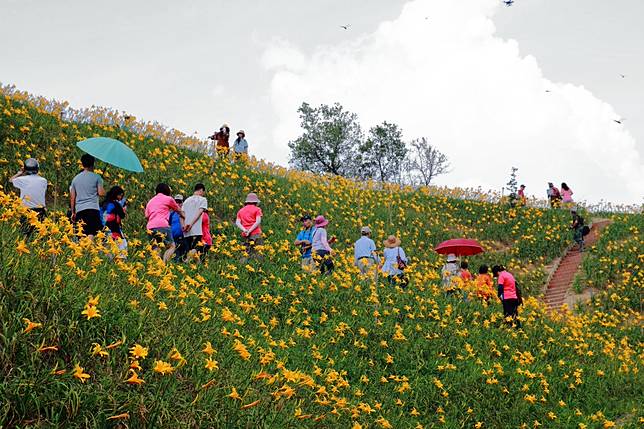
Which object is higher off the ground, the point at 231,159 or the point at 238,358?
the point at 231,159

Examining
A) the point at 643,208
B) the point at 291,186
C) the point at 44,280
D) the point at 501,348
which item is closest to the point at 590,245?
the point at 643,208

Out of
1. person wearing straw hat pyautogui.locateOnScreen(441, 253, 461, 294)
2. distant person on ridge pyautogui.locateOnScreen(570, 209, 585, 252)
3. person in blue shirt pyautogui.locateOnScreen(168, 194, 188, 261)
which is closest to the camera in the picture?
person in blue shirt pyautogui.locateOnScreen(168, 194, 188, 261)

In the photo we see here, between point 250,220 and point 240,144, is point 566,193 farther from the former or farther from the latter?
point 250,220

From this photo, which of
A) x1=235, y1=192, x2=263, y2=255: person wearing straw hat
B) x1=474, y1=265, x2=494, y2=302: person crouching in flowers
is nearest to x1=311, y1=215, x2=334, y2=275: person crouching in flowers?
x1=235, y1=192, x2=263, y2=255: person wearing straw hat

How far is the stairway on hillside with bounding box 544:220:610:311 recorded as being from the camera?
726 inches

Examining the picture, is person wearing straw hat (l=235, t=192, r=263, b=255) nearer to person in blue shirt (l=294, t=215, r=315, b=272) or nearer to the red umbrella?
person in blue shirt (l=294, t=215, r=315, b=272)

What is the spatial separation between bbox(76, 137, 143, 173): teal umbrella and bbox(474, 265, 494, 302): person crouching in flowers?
7.52 meters

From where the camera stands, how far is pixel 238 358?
551cm

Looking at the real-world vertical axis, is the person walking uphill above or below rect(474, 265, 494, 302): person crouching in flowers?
above

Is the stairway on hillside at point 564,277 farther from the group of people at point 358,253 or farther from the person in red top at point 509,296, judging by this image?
the group of people at point 358,253

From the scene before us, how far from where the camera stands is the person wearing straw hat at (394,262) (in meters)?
12.3

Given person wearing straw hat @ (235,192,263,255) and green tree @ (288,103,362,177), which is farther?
green tree @ (288,103,362,177)

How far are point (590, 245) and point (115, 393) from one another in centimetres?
2132

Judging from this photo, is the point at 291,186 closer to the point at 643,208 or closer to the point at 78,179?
the point at 78,179
